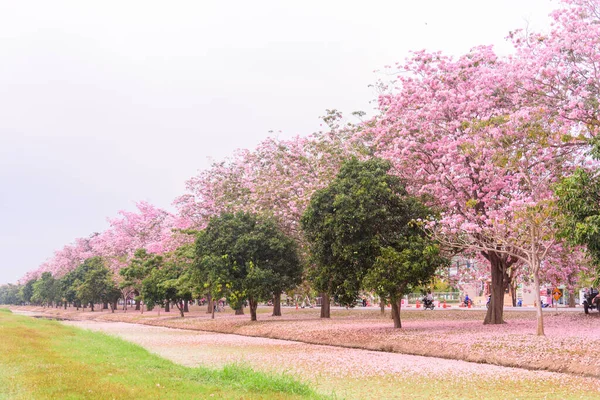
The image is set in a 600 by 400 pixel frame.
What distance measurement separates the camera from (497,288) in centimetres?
3209

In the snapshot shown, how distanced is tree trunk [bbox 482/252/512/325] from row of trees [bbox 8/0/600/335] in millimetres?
57

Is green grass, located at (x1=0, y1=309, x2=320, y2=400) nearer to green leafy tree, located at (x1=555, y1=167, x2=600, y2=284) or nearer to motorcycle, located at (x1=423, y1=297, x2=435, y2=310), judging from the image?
green leafy tree, located at (x1=555, y1=167, x2=600, y2=284)

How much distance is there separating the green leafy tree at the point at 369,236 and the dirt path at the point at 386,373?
13.9 feet

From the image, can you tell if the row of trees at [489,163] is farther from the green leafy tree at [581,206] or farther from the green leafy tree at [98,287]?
the green leafy tree at [98,287]

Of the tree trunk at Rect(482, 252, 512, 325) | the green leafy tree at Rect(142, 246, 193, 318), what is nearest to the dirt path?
the tree trunk at Rect(482, 252, 512, 325)

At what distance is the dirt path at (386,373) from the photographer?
15.0 metres

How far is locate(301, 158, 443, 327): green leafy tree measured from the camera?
28547 millimetres

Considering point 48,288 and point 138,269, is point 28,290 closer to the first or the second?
point 48,288

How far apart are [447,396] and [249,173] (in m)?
37.9

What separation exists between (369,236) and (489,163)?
685 centimetres

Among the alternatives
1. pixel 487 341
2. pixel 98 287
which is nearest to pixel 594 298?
pixel 487 341

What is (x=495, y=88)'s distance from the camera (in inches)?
1098

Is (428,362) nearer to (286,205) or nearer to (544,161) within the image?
(544,161)

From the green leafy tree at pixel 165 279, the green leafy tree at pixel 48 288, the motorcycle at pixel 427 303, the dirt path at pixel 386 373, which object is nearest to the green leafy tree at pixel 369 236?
the dirt path at pixel 386 373
